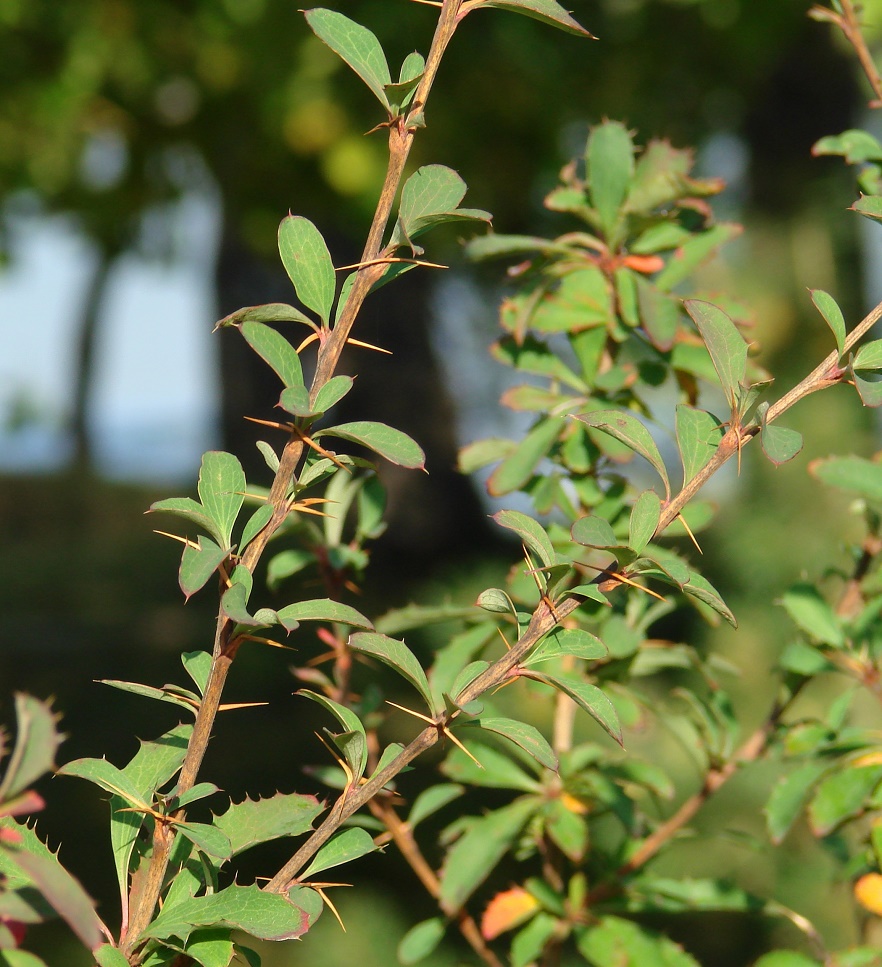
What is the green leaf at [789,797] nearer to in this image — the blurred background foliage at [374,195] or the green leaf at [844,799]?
the green leaf at [844,799]

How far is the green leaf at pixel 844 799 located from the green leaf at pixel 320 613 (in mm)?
444

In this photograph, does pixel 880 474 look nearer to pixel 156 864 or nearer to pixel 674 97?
pixel 156 864

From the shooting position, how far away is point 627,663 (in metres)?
0.80

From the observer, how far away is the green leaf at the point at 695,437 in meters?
0.51

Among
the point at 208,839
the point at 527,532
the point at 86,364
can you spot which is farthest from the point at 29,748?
the point at 86,364

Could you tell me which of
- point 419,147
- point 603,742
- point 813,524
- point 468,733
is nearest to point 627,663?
point 468,733

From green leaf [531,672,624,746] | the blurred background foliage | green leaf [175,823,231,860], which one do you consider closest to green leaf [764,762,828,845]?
green leaf [531,672,624,746]

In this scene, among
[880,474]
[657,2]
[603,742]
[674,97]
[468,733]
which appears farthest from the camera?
[674,97]

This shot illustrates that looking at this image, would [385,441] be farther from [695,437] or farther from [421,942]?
[421,942]

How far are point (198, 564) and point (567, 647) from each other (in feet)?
0.58

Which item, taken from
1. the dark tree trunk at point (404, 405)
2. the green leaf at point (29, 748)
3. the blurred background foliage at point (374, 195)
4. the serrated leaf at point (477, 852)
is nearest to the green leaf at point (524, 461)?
the serrated leaf at point (477, 852)

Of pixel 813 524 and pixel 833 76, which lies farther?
pixel 833 76

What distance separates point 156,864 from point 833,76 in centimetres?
391

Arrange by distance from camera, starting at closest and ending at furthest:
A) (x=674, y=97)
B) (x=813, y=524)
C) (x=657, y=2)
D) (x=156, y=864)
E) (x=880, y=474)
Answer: (x=156, y=864) < (x=880, y=474) < (x=813, y=524) < (x=657, y=2) < (x=674, y=97)
